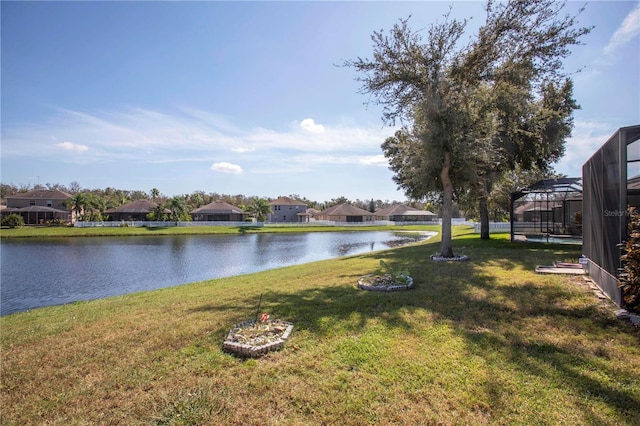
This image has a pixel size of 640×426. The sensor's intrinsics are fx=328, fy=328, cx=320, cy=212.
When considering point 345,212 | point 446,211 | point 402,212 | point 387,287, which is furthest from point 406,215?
point 387,287

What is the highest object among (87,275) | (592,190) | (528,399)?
(592,190)

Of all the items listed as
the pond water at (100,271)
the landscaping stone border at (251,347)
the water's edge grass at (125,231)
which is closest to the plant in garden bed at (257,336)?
the landscaping stone border at (251,347)

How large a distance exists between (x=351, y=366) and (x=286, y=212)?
6919 centimetres

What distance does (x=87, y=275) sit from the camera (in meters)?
16.9

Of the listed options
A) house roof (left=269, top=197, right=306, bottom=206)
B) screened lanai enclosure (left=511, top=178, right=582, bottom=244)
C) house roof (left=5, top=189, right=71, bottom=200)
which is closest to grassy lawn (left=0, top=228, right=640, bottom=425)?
screened lanai enclosure (left=511, top=178, right=582, bottom=244)

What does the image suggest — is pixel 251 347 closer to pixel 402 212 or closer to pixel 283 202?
pixel 283 202

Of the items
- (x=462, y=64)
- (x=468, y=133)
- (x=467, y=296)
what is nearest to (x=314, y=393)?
(x=467, y=296)

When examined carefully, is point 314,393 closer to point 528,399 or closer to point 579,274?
point 528,399

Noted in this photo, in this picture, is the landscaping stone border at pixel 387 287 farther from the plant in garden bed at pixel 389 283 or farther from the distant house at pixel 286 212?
the distant house at pixel 286 212

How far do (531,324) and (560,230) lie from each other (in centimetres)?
2051

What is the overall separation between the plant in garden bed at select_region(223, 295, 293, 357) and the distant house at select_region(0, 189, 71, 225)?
220 ft

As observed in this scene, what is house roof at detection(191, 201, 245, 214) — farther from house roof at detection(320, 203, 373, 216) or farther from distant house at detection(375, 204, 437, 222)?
distant house at detection(375, 204, 437, 222)

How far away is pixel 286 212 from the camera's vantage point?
73000mm

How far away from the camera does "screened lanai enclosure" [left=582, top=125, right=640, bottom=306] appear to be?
5.93 metres
